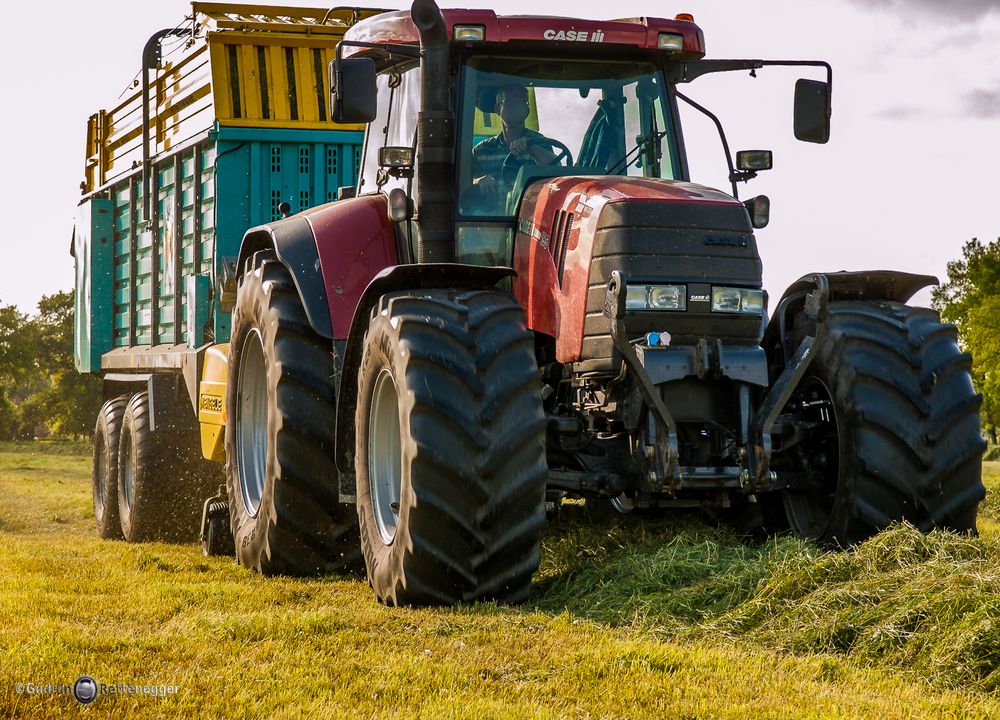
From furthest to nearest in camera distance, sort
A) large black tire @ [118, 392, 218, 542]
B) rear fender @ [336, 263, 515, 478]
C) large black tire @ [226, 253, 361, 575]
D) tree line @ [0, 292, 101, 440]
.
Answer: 1. tree line @ [0, 292, 101, 440]
2. large black tire @ [118, 392, 218, 542]
3. large black tire @ [226, 253, 361, 575]
4. rear fender @ [336, 263, 515, 478]

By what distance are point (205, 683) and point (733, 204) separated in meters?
3.45

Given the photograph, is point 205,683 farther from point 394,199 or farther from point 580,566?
point 394,199

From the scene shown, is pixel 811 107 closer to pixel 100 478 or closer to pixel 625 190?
pixel 625 190

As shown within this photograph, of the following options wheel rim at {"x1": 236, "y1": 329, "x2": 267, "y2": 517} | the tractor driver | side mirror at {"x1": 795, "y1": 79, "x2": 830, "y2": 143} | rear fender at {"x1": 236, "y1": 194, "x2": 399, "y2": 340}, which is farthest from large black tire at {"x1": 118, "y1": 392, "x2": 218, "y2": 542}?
side mirror at {"x1": 795, "y1": 79, "x2": 830, "y2": 143}

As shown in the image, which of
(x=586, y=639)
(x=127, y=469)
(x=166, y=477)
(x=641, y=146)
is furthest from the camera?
(x=127, y=469)

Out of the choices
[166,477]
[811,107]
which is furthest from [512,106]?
[166,477]

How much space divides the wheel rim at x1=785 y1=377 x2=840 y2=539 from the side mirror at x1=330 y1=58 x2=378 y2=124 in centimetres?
279

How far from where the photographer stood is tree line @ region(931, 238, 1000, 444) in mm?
42531

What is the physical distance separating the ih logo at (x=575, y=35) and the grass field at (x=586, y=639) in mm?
2594

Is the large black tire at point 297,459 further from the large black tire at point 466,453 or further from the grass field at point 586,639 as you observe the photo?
the large black tire at point 466,453

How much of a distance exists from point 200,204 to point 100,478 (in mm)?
3151

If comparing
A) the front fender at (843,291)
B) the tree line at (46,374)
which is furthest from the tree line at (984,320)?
the front fender at (843,291)

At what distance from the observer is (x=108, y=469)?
1164 cm

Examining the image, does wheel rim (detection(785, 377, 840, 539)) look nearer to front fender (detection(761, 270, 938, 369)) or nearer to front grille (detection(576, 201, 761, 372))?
front fender (detection(761, 270, 938, 369))
